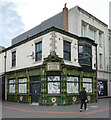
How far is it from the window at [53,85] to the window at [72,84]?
4.21ft

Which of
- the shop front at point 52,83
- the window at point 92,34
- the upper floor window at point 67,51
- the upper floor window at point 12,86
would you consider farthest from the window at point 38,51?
the window at point 92,34

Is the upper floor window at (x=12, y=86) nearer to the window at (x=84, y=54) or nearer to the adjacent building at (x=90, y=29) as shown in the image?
the window at (x=84, y=54)

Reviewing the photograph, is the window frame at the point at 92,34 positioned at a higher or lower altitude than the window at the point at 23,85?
higher

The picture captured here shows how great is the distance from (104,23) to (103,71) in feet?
26.6

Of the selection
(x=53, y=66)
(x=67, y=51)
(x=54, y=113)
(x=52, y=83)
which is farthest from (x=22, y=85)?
(x=54, y=113)

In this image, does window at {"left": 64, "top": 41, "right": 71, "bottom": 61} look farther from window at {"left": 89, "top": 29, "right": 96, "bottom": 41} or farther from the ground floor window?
window at {"left": 89, "top": 29, "right": 96, "bottom": 41}

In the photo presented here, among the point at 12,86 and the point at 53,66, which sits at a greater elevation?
the point at 53,66

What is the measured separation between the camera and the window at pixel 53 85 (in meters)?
16.2

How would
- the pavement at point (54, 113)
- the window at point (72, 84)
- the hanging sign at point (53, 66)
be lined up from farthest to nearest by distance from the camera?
the window at point (72, 84)
the hanging sign at point (53, 66)
the pavement at point (54, 113)

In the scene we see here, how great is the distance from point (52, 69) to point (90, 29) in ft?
43.1

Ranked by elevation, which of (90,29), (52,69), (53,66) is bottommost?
(52,69)

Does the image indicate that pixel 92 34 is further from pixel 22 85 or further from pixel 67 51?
pixel 22 85

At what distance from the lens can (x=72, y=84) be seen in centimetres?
1752

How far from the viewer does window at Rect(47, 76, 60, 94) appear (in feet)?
53.2
